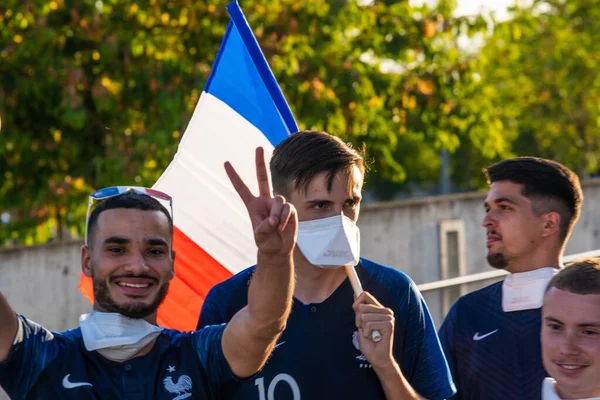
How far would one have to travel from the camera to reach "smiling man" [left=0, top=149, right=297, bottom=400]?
337cm

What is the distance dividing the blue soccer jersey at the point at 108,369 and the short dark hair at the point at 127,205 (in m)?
0.39

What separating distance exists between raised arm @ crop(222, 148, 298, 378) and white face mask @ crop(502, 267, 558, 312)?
4.88 feet

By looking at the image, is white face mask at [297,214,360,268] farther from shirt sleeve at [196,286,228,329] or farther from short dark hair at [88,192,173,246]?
short dark hair at [88,192,173,246]

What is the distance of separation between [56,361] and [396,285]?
4.00 ft

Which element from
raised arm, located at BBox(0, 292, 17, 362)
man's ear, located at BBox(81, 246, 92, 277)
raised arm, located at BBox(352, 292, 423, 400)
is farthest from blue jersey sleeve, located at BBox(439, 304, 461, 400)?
raised arm, located at BBox(0, 292, 17, 362)

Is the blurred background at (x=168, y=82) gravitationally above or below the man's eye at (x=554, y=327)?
above

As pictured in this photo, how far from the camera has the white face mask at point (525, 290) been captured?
15.1 ft

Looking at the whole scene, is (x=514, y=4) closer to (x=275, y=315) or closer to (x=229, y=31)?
(x=229, y=31)

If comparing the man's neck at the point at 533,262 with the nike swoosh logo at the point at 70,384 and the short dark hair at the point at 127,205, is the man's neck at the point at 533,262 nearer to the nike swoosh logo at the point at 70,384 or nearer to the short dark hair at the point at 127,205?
the short dark hair at the point at 127,205

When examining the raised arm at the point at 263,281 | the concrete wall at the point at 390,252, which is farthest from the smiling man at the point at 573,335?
the concrete wall at the point at 390,252

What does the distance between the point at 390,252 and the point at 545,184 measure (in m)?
4.76

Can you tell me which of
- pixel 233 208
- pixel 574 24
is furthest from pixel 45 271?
pixel 574 24

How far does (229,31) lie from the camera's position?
5262 millimetres

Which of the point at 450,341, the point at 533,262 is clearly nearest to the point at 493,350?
the point at 450,341
